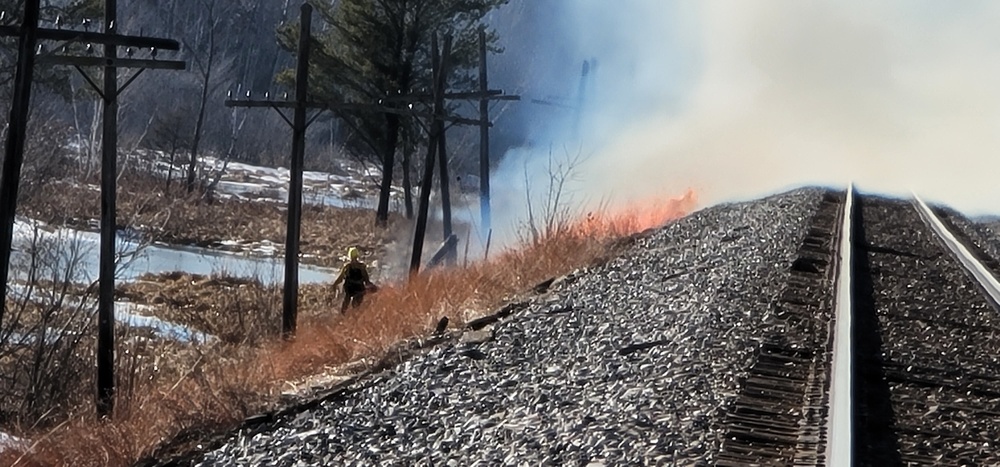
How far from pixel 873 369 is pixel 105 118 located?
9.35 meters

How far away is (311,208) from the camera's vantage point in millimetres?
46438

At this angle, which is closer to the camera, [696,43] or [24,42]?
[24,42]

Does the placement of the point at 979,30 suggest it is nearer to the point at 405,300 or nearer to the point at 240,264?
the point at 240,264

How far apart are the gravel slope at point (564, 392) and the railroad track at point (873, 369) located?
239 millimetres

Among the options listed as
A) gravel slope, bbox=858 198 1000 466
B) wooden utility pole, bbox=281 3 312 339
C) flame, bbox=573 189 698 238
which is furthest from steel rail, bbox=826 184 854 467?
wooden utility pole, bbox=281 3 312 339

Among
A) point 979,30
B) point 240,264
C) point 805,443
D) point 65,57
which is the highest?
point 979,30

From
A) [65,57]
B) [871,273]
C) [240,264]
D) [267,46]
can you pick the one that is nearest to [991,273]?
[871,273]

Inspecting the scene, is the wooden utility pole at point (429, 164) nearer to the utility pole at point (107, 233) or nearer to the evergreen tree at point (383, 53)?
the utility pole at point (107, 233)

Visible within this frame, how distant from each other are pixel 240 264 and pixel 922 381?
1104 inches

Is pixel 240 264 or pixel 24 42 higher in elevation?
pixel 24 42

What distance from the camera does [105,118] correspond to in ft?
45.5

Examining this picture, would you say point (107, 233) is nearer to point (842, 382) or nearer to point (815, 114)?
point (842, 382)

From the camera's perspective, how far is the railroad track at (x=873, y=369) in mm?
5934

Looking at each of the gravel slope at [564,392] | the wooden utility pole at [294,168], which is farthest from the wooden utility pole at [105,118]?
the gravel slope at [564,392]
